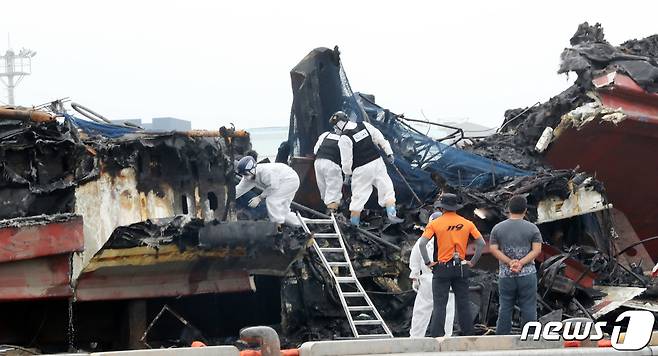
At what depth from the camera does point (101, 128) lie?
9.16 metres

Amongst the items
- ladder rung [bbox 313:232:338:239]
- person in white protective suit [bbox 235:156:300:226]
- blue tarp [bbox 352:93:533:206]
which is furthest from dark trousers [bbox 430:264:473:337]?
blue tarp [bbox 352:93:533:206]

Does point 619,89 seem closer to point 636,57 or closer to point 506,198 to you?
point 636,57

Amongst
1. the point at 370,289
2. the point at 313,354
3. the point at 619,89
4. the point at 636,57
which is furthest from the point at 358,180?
the point at 313,354

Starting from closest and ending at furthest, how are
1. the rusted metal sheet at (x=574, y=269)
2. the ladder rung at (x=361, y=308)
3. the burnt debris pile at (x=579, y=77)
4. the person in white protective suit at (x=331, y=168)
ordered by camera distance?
1. the ladder rung at (x=361, y=308)
2. the rusted metal sheet at (x=574, y=269)
3. the person in white protective suit at (x=331, y=168)
4. the burnt debris pile at (x=579, y=77)

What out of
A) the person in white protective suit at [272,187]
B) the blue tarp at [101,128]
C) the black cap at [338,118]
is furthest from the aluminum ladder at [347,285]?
the blue tarp at [101,128]

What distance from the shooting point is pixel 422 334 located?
823 centimetres

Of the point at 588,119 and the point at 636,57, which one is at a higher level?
the point at 636,57

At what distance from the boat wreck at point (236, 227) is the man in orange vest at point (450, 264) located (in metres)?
0.99

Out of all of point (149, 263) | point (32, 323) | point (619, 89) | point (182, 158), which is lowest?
point (32, 323)

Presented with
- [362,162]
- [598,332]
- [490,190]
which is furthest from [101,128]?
[598,332]

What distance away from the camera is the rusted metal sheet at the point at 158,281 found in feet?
26.5

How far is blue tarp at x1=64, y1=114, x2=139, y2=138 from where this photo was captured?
902cm

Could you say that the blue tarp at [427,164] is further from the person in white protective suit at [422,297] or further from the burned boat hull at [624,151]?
the person in white protective suit at [422,297]

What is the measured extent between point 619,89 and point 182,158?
20.1ft
